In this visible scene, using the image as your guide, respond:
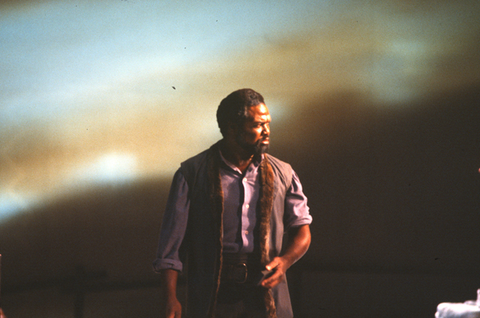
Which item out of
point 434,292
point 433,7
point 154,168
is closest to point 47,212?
point 154,168

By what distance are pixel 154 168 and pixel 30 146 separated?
70 cm

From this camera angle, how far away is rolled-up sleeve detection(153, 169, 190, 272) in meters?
1.77

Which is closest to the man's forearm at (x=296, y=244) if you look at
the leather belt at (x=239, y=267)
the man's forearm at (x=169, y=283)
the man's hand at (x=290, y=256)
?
the man's hand at (x=290, y=256)

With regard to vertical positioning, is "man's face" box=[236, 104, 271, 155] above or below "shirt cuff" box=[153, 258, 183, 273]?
above

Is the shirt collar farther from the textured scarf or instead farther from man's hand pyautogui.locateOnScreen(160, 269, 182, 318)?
man's hand pyautogui.locateOnScreen(160, 269, 182, 318)

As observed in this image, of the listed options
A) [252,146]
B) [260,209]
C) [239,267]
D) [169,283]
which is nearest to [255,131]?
[252,146]

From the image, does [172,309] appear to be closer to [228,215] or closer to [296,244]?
[228,215]

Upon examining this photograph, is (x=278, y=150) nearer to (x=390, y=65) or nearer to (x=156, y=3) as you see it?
(x=390, y=65)

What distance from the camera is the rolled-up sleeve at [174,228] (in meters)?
1.77

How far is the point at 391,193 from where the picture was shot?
9.36ft

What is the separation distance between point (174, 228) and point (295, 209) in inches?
19.4

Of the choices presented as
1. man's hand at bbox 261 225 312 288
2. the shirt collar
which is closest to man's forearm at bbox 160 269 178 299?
man's hand at bbox 261 225 312 288

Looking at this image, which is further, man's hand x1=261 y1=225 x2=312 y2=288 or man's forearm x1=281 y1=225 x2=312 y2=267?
man's forearm x1=281 y1=225 x2=312 y2=267

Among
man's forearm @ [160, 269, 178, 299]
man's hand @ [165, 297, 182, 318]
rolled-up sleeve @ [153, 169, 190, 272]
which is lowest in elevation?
man's hand @ [165, 297, 182, 318]
